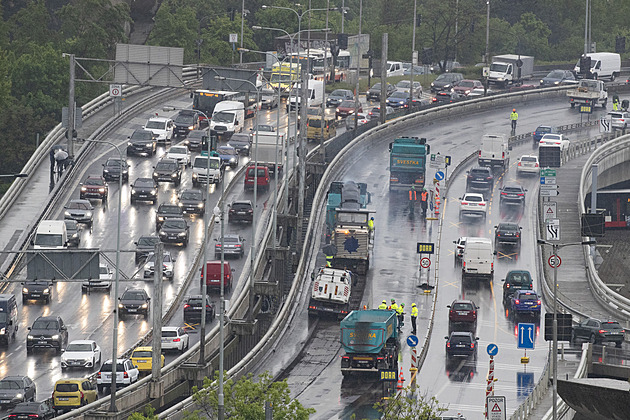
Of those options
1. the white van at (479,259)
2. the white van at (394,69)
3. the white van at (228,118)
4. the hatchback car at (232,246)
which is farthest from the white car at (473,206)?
the white van at (394,69)

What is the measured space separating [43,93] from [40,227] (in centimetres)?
5666

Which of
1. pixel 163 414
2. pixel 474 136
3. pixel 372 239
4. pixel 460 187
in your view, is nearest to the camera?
pixel 163 414

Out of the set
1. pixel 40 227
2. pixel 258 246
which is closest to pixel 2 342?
pixel 40 227

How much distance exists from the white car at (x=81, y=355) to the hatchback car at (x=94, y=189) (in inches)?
1005

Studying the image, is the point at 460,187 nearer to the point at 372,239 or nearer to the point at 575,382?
the point at 372,239

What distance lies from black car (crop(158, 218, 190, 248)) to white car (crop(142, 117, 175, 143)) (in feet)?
67.1

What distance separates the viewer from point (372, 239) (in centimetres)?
7406

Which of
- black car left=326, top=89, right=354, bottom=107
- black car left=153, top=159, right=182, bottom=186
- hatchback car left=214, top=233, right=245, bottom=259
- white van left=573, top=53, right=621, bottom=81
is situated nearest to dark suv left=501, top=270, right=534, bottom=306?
hatchback car left=214, top=233, right=245, bottom=259

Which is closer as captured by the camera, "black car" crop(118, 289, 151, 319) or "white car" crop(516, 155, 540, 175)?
"black car" crop(118, 289, 151, 319)

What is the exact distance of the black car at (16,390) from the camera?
45.9 meters

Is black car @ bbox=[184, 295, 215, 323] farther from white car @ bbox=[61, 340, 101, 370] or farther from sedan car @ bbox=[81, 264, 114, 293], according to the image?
white car @ bbox=[61, 340, 101, 370]

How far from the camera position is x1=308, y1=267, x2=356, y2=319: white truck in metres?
59.9

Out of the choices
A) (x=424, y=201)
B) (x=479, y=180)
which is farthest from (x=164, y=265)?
(x=479, y=180)

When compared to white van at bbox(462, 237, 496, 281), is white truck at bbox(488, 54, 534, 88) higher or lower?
higher
